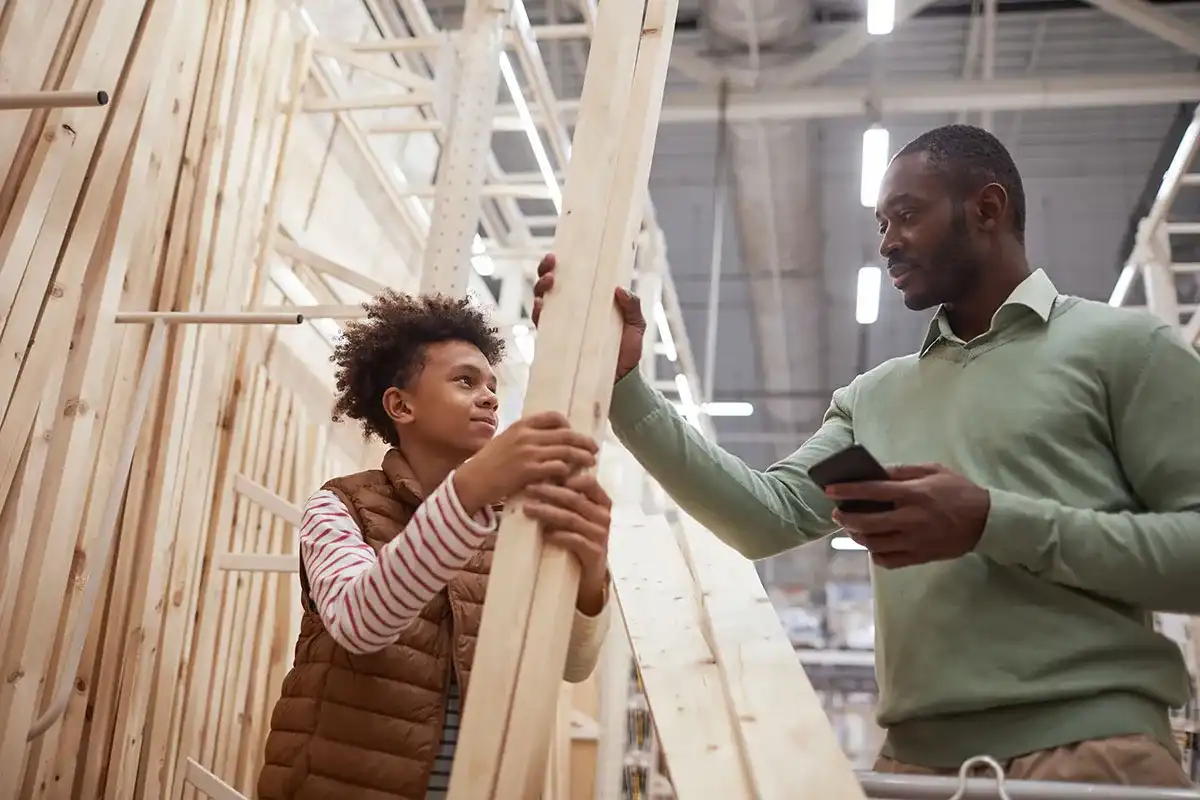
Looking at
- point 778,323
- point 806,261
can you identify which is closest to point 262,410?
point 806,261

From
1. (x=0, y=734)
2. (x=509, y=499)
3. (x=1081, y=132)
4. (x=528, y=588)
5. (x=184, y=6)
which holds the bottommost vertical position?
(x=0, y=734)

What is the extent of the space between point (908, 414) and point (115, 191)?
7.03ft

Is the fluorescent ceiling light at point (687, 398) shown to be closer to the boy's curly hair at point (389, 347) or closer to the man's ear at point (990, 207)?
the boy's curly hair at point (389, 347)

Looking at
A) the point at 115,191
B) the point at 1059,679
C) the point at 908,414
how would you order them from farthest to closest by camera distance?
the point at 115,191 → the point at 908,414 → the point at 1059,679

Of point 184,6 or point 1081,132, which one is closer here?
point 184,6

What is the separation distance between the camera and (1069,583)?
59.3 inches

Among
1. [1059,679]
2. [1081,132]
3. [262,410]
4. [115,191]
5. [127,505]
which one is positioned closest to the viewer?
[1059,679]

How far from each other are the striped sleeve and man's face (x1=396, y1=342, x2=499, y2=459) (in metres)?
0.35

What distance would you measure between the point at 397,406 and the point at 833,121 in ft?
23.5

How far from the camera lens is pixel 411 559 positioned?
1567mm

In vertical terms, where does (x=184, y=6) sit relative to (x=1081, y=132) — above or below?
below

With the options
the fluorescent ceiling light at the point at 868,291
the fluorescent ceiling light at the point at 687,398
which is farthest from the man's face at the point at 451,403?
the fluorescent ceiling light at the point at 868,291

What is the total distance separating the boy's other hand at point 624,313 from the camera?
4.68 ft

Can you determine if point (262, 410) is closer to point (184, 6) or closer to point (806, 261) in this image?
point (184, 6)
